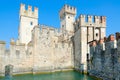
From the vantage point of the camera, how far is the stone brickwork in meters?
15.5

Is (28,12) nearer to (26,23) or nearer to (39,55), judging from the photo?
(26,23)

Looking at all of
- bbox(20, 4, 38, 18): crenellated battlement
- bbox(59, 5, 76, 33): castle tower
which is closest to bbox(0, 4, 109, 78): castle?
bbox(59, 5, 76, 33): castle tower

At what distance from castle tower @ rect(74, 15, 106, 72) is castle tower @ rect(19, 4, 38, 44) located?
10.5 metres

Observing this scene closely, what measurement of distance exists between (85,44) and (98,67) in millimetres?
7771

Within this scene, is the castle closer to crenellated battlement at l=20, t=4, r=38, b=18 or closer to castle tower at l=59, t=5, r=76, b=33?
castle tower at l=59, t=5, r=76, b=33

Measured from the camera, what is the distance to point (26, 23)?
1426 inches

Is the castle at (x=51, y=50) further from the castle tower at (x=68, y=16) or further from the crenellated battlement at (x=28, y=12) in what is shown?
the crenellated battlement at (x=28, y=12)

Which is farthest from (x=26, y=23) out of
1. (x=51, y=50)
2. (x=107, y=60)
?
(x=107, y=60)

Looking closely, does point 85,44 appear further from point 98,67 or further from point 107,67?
point 107,67

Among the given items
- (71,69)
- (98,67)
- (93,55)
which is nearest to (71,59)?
(71,69)

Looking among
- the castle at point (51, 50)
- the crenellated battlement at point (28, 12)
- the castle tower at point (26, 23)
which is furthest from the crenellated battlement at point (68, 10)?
the castle at point (51, 50)

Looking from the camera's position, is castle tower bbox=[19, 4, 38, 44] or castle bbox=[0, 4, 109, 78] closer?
castle bbox=[0, 4, 109, 78]

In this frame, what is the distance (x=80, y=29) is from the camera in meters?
28.4

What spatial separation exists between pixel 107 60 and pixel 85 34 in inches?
430
